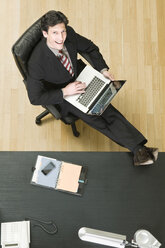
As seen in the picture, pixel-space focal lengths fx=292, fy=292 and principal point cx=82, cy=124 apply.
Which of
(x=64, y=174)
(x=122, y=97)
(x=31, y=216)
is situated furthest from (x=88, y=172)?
(x=122, y=97)

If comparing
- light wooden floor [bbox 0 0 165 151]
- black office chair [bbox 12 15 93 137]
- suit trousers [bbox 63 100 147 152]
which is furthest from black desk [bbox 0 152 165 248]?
light wooden floor [bbox 0 0 165 151]

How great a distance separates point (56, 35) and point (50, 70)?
277mm

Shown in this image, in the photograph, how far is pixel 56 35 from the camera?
1.98 m

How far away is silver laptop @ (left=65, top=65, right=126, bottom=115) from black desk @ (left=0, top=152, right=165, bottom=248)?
1.30 feet

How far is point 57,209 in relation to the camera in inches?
72.8

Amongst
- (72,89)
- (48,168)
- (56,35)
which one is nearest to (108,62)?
(72,89)

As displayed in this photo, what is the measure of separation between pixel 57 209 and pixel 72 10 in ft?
7.49

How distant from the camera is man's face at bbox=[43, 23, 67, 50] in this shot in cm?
195

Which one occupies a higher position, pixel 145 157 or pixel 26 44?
pixel 26 44

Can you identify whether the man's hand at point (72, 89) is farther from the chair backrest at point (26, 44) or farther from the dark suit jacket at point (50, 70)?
the chair backrest at point (26, 44)

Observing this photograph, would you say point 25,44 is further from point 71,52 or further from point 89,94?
point 89,94

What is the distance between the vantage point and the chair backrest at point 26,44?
1887mm

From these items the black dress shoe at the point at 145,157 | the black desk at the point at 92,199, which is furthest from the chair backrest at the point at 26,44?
the black dress shoe at the point at 145,157

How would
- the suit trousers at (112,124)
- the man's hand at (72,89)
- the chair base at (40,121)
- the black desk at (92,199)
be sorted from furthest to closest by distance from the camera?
the chair base at (40,121), the suit trousers at (112,124), the man's hand at (72,89), the black desk at (92,199)
